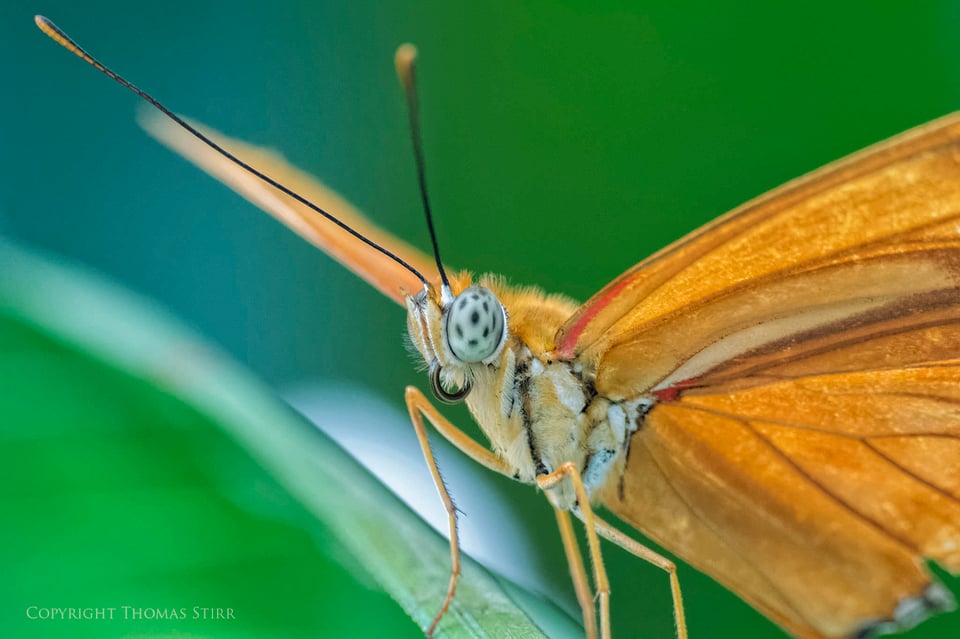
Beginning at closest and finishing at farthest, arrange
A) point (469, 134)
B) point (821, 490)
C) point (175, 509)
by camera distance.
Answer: point (175, 509) → point (821, 490) → point (469, 134)

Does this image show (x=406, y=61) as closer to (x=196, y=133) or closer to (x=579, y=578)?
(x=196, y=133)

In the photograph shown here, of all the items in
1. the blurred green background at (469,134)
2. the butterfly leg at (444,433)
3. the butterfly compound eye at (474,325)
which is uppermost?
the blurred green background at (469,134)

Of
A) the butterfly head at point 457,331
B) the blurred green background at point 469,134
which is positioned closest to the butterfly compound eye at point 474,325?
the butterfly head at point 457,331

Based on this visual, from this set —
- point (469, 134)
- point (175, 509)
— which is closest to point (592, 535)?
point (175, 509)

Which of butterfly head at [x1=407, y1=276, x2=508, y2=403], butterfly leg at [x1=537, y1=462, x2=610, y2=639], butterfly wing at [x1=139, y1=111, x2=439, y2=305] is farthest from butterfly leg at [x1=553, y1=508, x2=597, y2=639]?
butterfly wing at [x1=139, y1=111, x2=439, y2=305]

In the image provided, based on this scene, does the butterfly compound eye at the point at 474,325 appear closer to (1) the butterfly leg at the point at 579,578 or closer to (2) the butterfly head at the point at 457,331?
(2) the butterfly head at the point at 457,331

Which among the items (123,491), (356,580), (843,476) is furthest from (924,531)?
(123,491)
